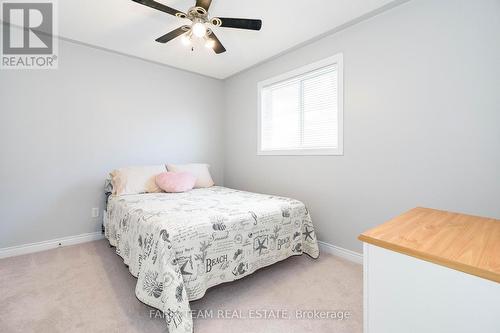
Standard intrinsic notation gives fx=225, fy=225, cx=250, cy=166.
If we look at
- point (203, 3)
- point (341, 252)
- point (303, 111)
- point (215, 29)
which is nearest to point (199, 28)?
point (203, 3)

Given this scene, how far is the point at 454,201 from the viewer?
170cm

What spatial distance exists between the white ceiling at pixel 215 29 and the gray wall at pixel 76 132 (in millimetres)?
373

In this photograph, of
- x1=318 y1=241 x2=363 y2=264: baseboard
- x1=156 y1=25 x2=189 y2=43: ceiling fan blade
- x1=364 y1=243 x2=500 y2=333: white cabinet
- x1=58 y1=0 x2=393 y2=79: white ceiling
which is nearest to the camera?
x1=364 y1=243 x2=500 y2=333: white cabinet

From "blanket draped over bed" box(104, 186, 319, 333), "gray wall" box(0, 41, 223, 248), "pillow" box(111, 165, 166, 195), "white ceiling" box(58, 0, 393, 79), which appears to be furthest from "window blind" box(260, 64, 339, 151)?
"pillow" box(111, 165, 166, 195)

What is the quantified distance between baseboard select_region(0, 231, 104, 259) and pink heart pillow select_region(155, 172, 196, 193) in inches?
41.9

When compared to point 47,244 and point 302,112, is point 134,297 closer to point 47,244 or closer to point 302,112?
point 47,244

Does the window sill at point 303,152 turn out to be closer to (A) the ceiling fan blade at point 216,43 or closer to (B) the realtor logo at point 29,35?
(A) the ceiling fan blade at point 216,43

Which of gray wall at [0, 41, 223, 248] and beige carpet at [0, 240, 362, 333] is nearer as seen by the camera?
beige carpet at [0, 240, 362, 333]

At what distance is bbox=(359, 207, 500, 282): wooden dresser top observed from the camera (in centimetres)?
71

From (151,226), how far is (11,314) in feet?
3.42

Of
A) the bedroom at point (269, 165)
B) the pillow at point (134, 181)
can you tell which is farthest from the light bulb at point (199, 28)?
the pillow at point (134, 181)

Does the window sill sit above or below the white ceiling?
below

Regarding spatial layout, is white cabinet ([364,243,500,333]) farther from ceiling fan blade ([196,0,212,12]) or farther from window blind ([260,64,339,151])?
ceiling fan blade ([196,0,212,12])

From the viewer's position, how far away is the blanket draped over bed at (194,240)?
1363 mm
